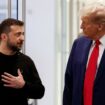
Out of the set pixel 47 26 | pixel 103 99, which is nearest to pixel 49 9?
pixel 47 26

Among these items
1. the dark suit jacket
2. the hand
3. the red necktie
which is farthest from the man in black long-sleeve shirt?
the red necktie

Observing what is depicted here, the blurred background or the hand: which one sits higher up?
the blurred background

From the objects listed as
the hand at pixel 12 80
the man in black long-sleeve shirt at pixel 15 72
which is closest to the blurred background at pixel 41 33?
the man in black long-sleeve shirt at pixel 15 72

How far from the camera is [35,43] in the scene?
3.21 m

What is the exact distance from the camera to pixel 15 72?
103 inches

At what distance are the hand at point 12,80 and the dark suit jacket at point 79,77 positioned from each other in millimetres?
383

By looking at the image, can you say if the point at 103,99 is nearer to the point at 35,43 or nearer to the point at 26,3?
the point at 35,43

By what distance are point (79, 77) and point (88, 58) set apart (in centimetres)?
15

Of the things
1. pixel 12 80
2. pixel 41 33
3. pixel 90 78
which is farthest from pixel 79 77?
pixel 41 33

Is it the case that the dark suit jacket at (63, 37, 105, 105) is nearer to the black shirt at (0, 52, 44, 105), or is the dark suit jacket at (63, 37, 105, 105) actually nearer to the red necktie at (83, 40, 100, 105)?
the red necktie at (83, 40, 100, 105)

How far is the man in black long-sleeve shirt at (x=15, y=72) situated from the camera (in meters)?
2.52

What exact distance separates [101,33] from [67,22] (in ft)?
4.70

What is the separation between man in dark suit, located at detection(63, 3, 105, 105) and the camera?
2148 millimetres

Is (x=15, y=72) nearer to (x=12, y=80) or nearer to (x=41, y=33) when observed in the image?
(x=12, y=80)
